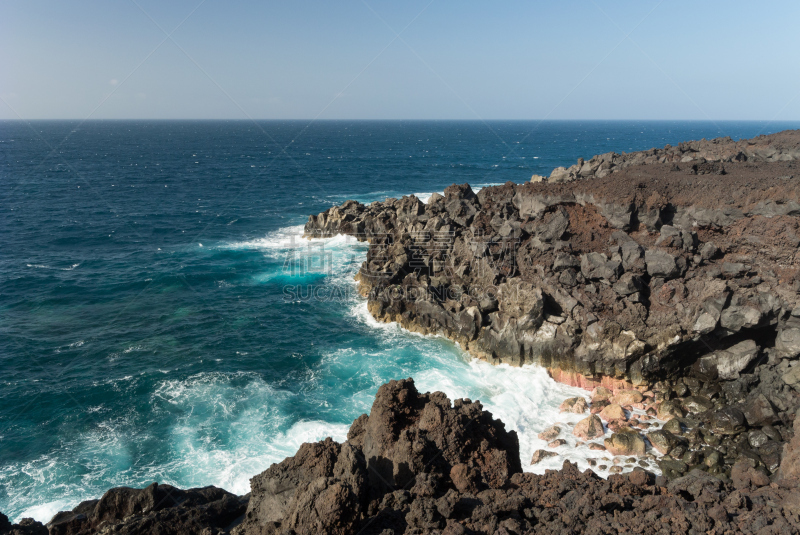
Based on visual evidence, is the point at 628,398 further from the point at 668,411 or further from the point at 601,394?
the point at 668,411

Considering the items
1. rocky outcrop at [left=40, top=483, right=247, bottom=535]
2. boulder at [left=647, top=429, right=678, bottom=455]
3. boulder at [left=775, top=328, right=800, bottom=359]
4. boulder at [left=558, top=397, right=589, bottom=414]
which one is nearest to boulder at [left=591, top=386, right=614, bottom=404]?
boulder at [left=558, top=397, right=589, bottom=414]

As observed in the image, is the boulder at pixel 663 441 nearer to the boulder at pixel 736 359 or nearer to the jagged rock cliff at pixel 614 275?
the jagged rock cliff at pixel 614 275

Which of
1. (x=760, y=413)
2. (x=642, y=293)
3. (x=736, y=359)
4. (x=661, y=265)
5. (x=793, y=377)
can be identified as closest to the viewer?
(x=760, y=413)

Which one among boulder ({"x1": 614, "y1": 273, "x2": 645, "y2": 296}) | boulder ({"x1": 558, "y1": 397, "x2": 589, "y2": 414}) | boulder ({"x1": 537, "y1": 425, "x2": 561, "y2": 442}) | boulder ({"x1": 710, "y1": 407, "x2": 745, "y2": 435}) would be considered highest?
boulder ({"x1": 614, "y1": 273, "x2": 645, "y2": 296})

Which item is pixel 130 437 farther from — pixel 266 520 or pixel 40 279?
pixel 40 279

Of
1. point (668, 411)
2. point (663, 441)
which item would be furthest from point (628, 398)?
point (663, 441)

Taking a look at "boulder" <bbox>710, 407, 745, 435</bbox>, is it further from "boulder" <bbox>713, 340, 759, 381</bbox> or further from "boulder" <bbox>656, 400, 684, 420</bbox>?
"boulder" <bbox>713, 340, 759, 381</bbox>

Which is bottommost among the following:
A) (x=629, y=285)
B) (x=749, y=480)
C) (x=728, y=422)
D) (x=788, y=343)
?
(x=728, y=422)

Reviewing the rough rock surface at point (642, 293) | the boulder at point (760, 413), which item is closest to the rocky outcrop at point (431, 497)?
the boulder at point (760, 413)
